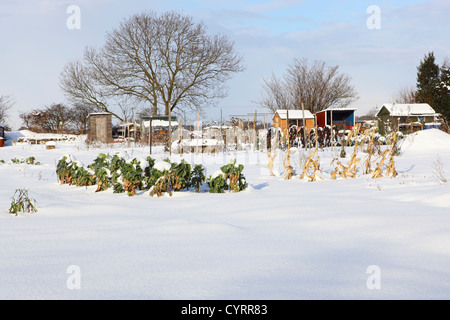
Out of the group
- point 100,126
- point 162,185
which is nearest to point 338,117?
point 100,126

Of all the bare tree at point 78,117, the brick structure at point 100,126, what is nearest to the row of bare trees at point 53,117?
the bare tree at point 78,117

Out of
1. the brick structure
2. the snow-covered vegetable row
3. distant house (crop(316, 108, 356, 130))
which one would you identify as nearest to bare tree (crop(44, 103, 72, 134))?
the brick structure

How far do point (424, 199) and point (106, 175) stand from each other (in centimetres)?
353

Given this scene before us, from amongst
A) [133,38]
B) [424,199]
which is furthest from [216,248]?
[133,38]

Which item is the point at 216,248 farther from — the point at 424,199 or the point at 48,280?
the point at 424,199

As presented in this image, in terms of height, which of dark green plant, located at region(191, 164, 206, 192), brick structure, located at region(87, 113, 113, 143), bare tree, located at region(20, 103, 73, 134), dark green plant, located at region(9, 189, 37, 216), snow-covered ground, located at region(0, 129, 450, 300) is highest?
bare tree, located at region(20, 103, 73, 134)

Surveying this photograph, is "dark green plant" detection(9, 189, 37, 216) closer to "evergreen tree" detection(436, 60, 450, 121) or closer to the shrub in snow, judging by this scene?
the shrub in snow

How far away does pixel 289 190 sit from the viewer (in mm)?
4641

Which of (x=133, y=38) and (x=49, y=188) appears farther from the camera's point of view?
(x=133, y=38)

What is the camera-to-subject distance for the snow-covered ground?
5.10 feet

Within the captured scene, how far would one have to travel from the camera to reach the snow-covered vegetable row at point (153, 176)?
426cm

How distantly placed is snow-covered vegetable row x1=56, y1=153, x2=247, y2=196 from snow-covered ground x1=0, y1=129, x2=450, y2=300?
12.9 inches

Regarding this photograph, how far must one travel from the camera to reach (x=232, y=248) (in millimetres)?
2156
